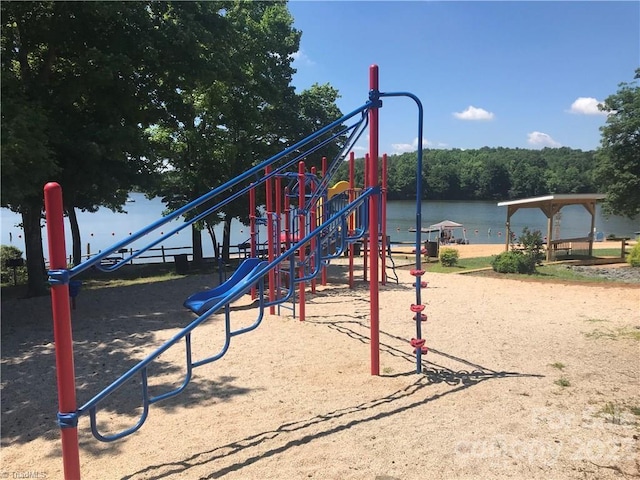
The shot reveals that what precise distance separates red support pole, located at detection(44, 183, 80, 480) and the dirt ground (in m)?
0.39

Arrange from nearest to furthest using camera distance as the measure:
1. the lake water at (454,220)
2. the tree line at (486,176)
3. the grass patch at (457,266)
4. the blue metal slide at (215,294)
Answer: the blue metal slide at (215,294) < the grass patch at (457,266) < the lake water at (454,220) < the tree line at (486,176)

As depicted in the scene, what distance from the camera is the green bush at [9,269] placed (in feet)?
45.9

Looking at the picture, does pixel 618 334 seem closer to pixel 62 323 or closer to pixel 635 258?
pixel 62 323

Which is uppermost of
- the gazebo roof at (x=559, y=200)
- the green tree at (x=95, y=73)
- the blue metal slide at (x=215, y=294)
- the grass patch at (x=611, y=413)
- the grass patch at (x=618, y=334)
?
the green tree at (x=95, y=73)

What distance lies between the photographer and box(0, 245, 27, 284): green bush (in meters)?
14.0

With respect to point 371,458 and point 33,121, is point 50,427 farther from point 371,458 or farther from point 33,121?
point 33,121

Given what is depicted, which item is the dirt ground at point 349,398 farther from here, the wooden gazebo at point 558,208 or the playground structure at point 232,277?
the wooden gazebo at point 558,208

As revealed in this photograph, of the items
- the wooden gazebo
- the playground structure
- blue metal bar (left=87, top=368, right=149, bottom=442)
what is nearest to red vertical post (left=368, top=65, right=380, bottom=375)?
the playground structure

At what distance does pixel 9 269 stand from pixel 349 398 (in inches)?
565

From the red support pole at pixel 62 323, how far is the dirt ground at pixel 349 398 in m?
0.39

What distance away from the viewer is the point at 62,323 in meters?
2.69

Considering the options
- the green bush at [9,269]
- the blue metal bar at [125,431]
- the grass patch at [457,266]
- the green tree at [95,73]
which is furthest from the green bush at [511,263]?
the green bush at [9,269]

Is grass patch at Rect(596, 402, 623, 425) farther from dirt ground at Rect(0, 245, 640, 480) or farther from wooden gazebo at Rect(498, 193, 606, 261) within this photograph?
wooden gazebo at Rect(498, 193, 606, 261)

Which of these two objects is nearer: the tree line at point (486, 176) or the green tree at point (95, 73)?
the green tree at point (95, 73)
